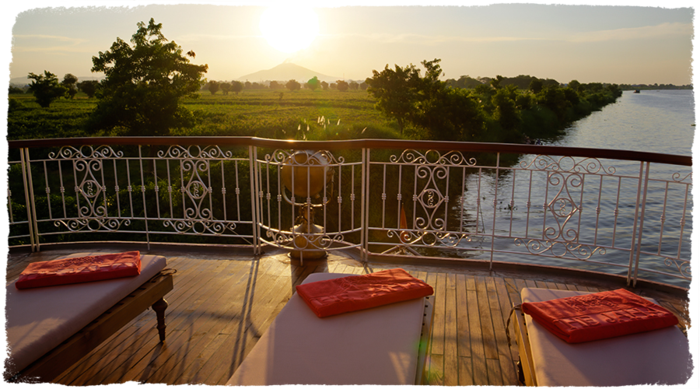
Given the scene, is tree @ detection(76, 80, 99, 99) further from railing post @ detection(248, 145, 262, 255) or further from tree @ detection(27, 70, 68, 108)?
railing post @ detection(248, 145, 262, 255)

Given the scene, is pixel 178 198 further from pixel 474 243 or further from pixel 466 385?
pixel 466 385

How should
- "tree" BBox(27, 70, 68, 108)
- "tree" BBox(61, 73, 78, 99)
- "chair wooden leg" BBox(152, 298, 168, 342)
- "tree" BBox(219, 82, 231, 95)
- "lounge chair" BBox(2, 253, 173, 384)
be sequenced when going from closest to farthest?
"lounge chair" BBox(2, 253, 173, 384), "chair wooden leg" BBox(152, 298, 168, 342), "tree" BBox(27, 70, 68, 108), "tree" BBox(61, 73, 78, 99), "tree" BBox(219, 82, 231, 95)

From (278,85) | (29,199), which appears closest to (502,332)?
(29,199)

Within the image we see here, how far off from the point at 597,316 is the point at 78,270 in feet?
8.54

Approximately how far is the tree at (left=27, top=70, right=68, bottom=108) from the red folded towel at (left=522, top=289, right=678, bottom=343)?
84.7 ft

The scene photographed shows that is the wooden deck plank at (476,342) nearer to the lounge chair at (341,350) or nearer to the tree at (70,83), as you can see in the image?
the lounge chair at (341,350)

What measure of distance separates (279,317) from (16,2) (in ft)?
5.57

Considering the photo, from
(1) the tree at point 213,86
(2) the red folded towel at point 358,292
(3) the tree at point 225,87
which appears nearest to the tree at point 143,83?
(2) the red folded towel at point 358,292

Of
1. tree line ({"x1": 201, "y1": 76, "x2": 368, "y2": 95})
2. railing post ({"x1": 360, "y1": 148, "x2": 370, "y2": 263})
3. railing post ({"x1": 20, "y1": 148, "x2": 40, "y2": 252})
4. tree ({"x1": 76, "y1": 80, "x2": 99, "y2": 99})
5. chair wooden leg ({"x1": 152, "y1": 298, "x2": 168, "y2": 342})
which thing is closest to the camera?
chair wooden leg ({"x1": 152, "y1": 298, "x2": 168, "y2": 342})

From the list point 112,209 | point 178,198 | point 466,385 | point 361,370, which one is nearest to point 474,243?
point 178,198

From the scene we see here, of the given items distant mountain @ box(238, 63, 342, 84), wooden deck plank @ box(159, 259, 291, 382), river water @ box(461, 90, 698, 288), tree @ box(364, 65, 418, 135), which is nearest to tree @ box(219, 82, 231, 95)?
distant mountain @ box(238, 63, 342, 84)

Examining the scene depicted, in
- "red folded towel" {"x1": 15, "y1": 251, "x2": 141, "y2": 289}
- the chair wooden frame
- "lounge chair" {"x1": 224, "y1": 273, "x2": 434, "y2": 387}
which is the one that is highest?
"red folded towel" {"x1": 15, "y1": 251, "x2": 141, "y2": 289}

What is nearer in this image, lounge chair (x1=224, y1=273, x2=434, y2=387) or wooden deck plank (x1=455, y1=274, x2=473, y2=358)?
lounge chair (x1=224, y1=273, x2=434, y2=387)

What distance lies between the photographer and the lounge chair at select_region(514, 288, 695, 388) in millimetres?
1704
